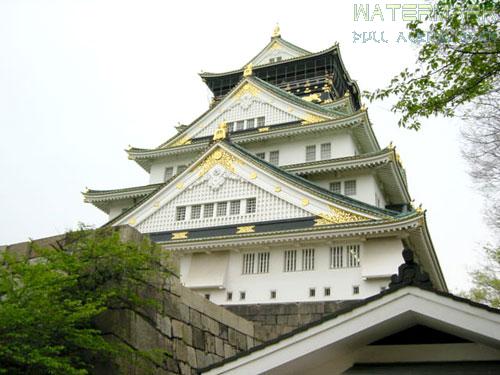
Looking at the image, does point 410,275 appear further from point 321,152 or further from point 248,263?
point 321,152

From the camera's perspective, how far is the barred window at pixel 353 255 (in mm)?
18734

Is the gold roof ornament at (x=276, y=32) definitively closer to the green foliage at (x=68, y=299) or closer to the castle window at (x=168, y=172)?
the castle window at (x=168, y=172)

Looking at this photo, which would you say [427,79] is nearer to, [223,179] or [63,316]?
[63,316]

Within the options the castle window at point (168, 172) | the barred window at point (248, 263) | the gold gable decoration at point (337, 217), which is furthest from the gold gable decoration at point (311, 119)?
the barred window at point (248, 263)

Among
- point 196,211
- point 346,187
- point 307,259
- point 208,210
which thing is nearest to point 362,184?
point 346,187

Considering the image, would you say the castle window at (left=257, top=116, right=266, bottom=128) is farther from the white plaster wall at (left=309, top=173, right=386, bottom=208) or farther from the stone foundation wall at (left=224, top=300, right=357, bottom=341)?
the stone foundation wall at (left=224, top=300, right=357, bottom=341)

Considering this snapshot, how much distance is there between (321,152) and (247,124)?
4790mm

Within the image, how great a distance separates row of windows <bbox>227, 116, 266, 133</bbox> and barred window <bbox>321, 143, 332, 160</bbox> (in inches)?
152

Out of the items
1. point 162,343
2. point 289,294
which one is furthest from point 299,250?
point 162,343

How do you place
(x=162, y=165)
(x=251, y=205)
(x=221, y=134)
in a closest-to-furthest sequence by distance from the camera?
(x=251, y=205) < (x=221, y=134) < (x=162, y=165)

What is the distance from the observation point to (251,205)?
21234mm

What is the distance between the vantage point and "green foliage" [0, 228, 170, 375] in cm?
657

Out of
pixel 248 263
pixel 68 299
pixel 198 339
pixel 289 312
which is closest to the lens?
pixel 68 299

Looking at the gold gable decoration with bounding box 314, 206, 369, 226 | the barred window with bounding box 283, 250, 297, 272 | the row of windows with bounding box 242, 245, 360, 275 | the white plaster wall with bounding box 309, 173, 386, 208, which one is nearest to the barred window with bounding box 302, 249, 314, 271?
the row of windows with bounding box 242, 245, 360, 275
